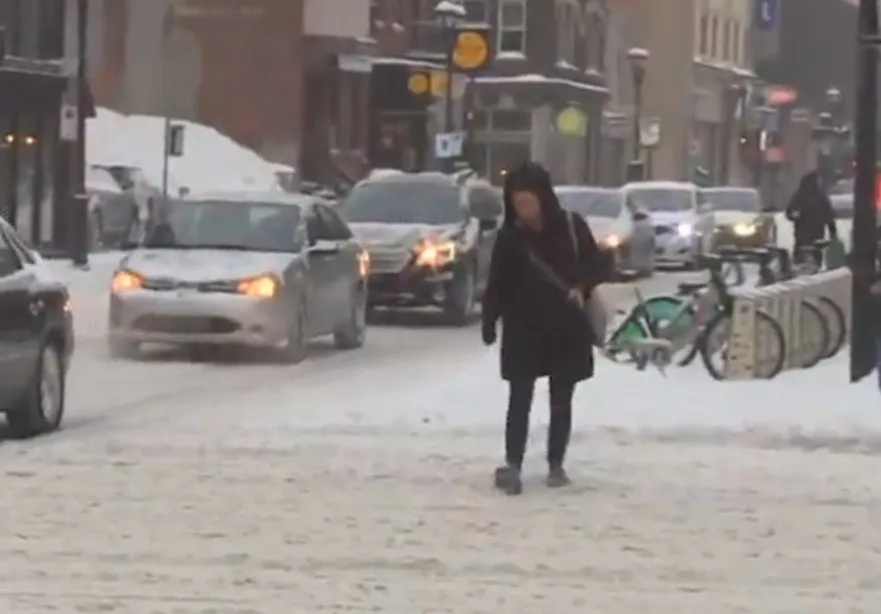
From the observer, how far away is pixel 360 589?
9367 millimetres

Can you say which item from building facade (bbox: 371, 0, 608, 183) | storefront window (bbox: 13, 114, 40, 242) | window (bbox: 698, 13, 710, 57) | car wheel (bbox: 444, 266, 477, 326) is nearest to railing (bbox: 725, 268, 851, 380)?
car wheel (bbox: 444, 266, 477, 326)

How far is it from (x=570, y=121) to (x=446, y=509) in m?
57.0

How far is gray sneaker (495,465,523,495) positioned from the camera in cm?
1217

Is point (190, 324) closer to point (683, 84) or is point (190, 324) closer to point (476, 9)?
point (476, 9)

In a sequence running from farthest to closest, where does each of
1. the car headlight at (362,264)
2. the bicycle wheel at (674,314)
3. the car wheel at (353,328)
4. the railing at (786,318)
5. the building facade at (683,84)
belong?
the building facade at (683,84), the car headlight at (362,264), the car wheel at (353,328), the bicycle wheel at (674,314), the railing at (786,318)

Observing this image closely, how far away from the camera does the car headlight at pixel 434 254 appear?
1027 inches

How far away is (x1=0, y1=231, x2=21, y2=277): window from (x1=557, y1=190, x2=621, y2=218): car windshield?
2250cm

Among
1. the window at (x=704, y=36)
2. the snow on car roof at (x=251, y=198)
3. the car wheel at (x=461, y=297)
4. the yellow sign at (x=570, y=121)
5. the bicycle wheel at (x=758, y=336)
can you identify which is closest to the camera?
the bicycle wheel at (x=758, y=336)

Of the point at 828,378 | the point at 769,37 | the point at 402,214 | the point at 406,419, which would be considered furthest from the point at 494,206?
the point at 769,37

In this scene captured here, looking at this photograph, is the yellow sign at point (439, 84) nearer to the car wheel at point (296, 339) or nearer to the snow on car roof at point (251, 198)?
the snow on car roof at point (251, 198)

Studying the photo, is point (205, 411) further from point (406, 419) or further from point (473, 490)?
point (473, 490)

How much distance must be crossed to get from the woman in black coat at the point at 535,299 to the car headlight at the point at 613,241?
2310cm

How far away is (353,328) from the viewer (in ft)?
75.7

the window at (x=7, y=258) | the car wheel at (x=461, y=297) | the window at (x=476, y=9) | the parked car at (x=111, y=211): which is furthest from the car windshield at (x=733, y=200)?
the window at (x=7, y=258)
